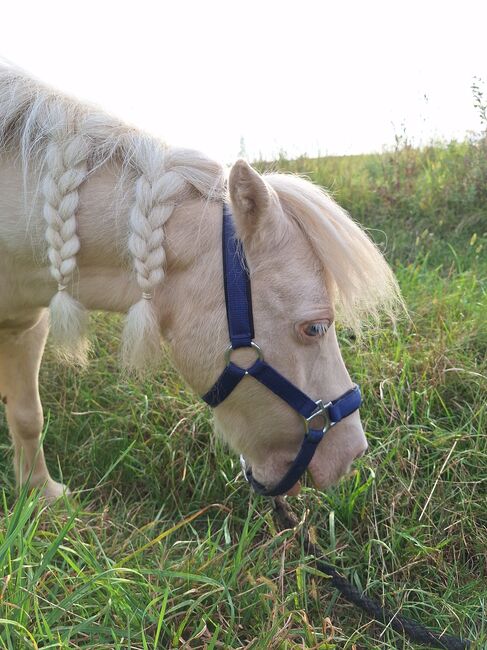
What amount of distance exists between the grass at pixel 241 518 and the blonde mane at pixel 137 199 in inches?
23.7

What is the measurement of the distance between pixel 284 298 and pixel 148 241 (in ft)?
1.49

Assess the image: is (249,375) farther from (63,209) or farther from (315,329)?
(63,209)

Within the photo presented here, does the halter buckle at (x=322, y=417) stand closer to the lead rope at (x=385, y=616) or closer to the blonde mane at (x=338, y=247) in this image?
the blonde mane at (x=338, y=247)

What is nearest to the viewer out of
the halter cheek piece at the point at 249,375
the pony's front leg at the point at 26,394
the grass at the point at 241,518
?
the grass at the point at 241,518

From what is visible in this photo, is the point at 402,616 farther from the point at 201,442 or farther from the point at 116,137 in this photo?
the point at 116,137

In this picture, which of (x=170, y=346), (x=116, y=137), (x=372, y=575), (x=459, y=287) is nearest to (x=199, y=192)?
(x=116, y=137)

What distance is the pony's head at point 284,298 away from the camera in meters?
2.01

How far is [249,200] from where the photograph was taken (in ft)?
6.38

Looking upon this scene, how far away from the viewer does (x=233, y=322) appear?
6.60ft

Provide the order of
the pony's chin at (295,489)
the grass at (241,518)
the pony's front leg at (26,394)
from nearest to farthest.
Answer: the grass at (241,518) < the pony's chin at (295,489) < the pony's front leg at (26,394)

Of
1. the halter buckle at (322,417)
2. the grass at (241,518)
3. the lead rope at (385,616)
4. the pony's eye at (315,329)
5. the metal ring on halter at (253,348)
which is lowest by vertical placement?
the lead rope at (385,616)

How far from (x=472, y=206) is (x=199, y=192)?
3.37m

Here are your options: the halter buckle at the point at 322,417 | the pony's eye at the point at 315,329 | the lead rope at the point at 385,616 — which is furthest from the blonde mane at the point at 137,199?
the lead rope at the point at 385,616

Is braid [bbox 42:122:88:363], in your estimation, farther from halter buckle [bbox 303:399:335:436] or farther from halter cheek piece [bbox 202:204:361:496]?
halter buckle [bbox 303:399:335:436]
